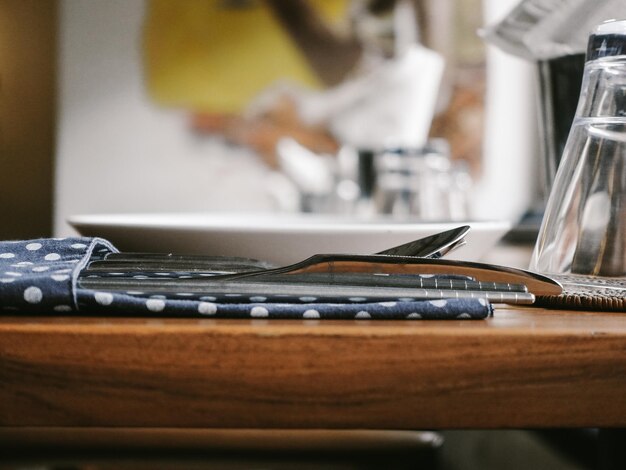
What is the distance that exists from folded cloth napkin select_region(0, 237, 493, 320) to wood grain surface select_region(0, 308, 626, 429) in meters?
0.01

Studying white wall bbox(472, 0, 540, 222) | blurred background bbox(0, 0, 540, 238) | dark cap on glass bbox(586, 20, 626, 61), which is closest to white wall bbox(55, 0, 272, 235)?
blurred background bbox(0, 0, 540, 238)

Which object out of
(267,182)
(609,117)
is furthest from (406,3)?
(609,117)

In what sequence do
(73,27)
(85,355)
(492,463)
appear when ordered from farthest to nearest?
(73,27) → (492,463) → (85,355)

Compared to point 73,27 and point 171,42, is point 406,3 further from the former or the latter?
point 73,27

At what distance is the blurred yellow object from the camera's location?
154cm

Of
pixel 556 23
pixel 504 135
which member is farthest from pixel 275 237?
pixel 504 135

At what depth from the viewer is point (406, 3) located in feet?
5.19

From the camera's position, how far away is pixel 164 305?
0.22 meters

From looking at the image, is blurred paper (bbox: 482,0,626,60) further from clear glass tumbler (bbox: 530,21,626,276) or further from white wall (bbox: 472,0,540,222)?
white wall (bbox: 472,0,540,222)

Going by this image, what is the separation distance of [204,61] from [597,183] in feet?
4.47

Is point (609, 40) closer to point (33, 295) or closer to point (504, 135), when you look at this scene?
point (33, 295)

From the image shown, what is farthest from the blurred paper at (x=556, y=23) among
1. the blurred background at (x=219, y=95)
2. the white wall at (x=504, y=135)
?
the white wall at (x=504, y=135)

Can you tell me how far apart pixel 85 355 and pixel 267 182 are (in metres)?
1.37

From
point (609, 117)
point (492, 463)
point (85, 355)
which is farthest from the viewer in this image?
point (492, 463)
